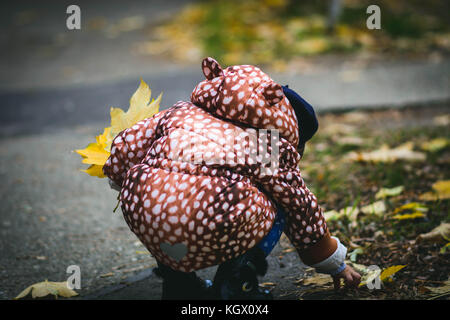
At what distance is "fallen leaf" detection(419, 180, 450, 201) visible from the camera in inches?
86.0

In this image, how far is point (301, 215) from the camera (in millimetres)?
1407

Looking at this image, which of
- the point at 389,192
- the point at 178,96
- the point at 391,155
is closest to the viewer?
the point at 389,192

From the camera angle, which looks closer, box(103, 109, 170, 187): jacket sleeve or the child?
the child

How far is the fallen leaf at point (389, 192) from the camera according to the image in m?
2.27

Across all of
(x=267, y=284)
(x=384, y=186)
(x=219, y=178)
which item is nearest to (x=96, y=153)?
(x=219, y=178)

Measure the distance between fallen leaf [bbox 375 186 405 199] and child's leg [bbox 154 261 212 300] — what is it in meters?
1.12

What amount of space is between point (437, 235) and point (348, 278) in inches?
20.9

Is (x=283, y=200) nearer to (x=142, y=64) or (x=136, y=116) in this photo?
(x=136, y=116)

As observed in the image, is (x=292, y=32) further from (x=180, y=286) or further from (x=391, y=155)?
(x=180, y=286)

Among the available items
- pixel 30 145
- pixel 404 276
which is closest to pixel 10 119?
pixel 30 145

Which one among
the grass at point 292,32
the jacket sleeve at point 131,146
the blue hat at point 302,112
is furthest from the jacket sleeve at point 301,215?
the grass at point 292,32

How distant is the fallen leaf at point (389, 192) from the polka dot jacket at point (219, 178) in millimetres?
951

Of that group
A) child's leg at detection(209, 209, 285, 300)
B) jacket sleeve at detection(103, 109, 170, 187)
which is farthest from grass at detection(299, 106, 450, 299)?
jacket sleeve at detection(103, 109, 170, 187)

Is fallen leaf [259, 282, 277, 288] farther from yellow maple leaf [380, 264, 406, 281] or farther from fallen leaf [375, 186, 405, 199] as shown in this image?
fallen leaf [375, 186, 405, 199]
